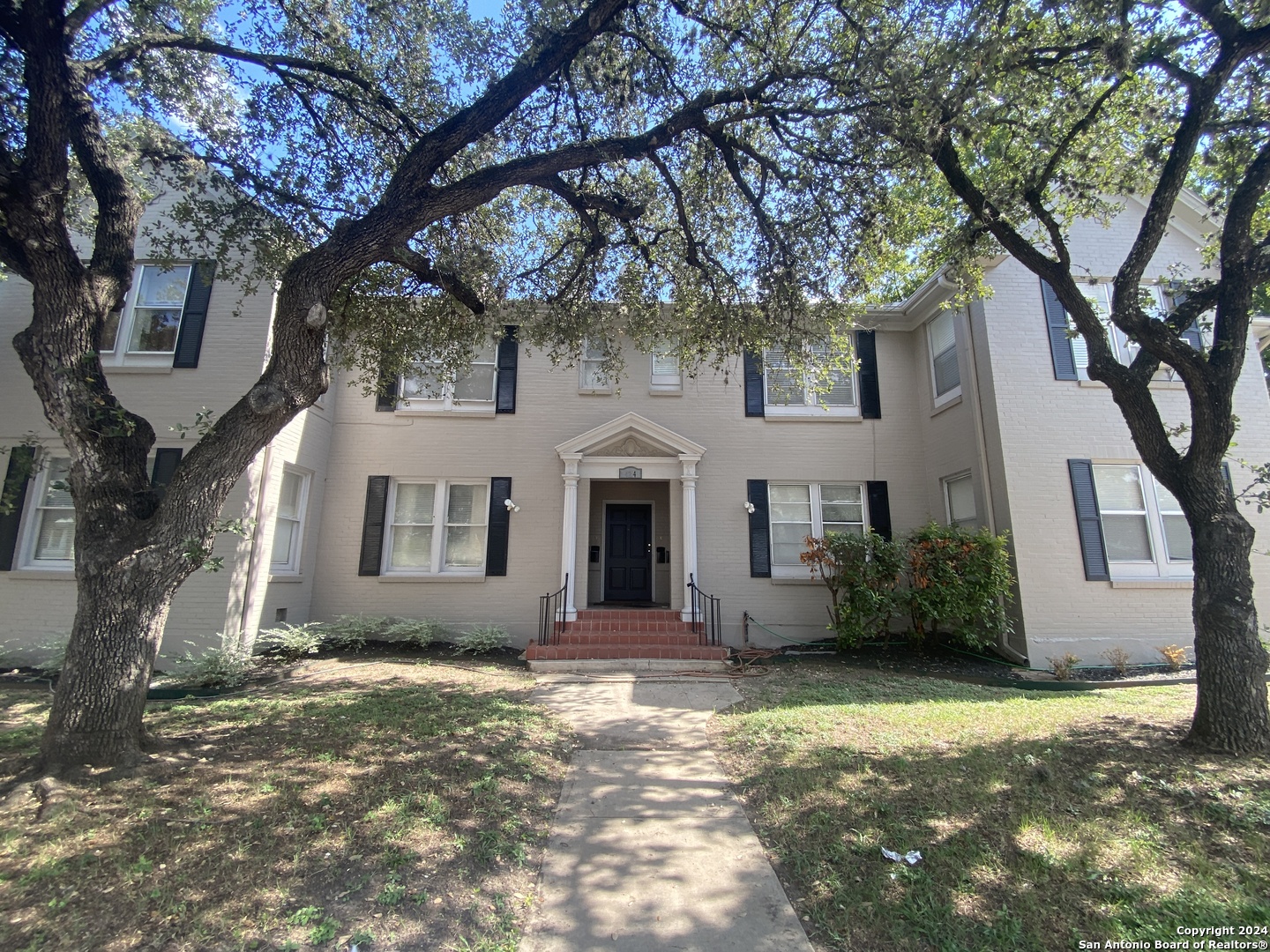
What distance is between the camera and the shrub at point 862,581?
870 centimetres

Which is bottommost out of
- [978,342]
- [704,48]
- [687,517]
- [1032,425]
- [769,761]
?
[769,761]

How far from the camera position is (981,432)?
9188 millimetres

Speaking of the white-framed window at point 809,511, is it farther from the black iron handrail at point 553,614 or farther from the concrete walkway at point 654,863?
the concrete walkway at point 654,863

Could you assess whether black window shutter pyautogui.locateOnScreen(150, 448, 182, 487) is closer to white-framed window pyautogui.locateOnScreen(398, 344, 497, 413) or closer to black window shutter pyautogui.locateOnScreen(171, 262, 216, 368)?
black window shutter pyautogui.locateOnScreen(171, 262, 216, 368)

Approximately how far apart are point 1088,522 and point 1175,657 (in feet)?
6.69

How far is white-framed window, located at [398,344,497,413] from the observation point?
10.5m

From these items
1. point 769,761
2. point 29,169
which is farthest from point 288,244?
point 769,761

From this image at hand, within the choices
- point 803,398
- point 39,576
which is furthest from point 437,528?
point 803,398

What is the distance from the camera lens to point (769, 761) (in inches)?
180

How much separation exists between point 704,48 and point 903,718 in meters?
7.30

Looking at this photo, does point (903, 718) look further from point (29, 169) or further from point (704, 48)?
point (29, 169)

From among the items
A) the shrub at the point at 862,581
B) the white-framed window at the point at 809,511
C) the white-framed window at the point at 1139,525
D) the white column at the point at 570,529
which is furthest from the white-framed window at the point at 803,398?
the white-framed window at the point at 1139,525

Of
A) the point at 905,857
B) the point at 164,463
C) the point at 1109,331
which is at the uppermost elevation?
the point at 1109,331

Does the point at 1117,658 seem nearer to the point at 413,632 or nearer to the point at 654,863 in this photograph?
the point at 654,863
